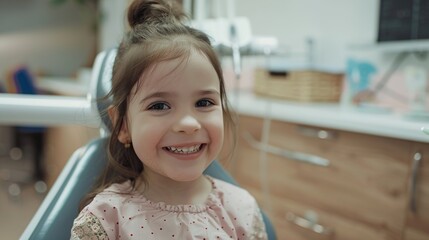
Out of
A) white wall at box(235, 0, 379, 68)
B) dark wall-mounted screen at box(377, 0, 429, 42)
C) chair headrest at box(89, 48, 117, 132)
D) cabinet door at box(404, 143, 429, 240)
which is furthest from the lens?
white wall at box(235, 0, 379, 68)

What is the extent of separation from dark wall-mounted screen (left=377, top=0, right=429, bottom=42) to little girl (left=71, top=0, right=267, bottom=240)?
1.22 m

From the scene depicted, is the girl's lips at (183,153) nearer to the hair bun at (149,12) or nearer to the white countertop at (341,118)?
the hair bun at (149,12)

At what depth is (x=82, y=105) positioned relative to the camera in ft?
3.54

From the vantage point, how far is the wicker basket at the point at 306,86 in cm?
184

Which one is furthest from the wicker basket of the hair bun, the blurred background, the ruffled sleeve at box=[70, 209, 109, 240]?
the ruffled sleeve at box=[70, 209, 109, 240]

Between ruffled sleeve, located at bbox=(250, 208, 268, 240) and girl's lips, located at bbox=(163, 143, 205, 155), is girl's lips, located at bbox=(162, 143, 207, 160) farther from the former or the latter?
ruffled sleeve, located at bbox=(250, 208, 268, 240)

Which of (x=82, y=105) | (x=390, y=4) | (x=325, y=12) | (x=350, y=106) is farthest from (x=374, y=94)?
(x=82, y=105)

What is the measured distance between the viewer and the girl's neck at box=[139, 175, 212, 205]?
83 centimetres

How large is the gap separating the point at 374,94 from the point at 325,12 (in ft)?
1.72

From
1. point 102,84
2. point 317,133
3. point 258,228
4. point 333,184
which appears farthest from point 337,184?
point 102,84

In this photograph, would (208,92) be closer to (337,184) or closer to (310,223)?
(337,184)

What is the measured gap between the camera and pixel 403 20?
1796mm

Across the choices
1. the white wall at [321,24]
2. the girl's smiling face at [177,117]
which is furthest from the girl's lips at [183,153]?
the white wall at [321,24]

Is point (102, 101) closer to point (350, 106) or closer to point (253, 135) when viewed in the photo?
point (253, 135)
